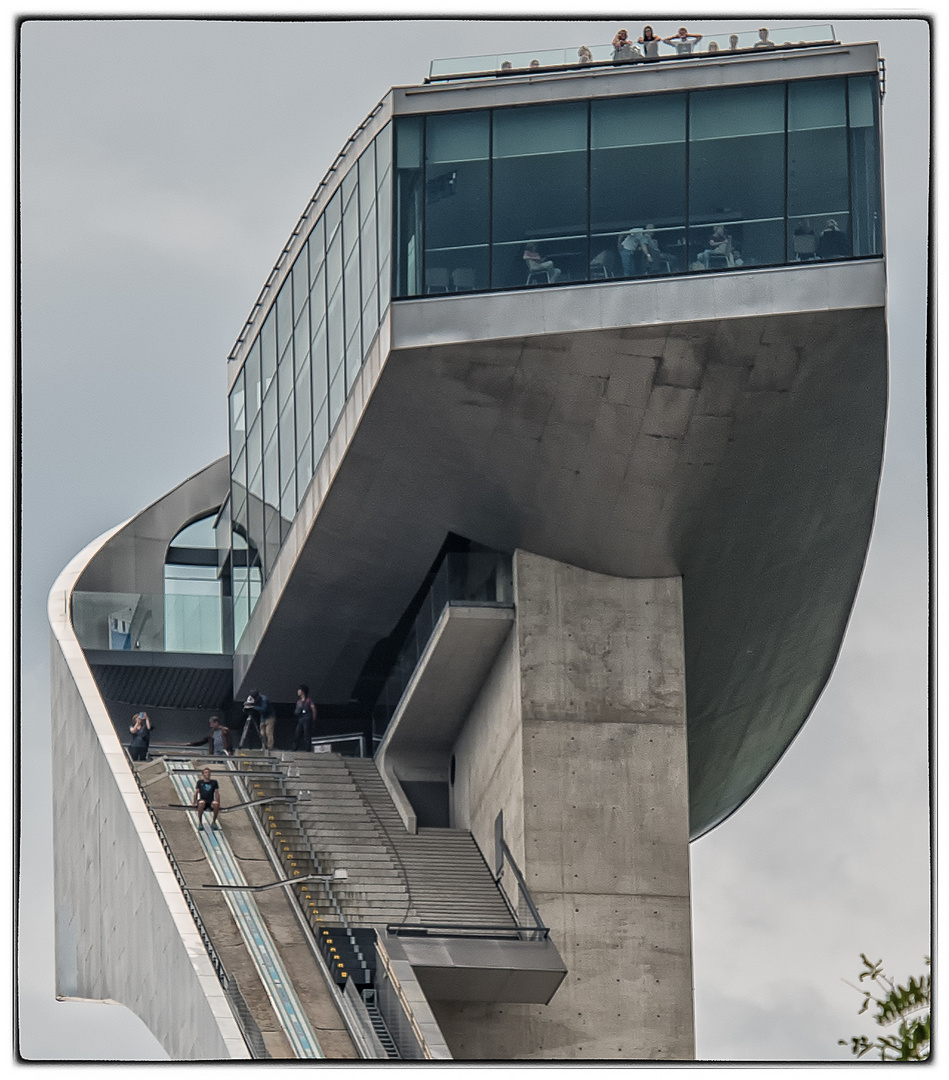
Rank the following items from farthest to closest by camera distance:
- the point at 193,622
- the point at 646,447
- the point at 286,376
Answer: the point at 193,622 → the point at 286,376 → the point at 646,447

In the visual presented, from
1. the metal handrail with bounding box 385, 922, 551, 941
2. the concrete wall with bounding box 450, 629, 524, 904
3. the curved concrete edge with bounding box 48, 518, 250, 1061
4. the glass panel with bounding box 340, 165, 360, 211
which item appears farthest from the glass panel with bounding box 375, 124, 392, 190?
the metal handrail with bounding box 385, 922, 551, 941

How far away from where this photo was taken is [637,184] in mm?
31453

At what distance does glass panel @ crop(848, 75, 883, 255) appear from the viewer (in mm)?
30438

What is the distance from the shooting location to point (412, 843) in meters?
37.1

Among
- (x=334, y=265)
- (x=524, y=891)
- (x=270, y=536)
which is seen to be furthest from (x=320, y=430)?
(x=524, y=891)

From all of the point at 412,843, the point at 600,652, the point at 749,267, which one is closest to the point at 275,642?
the point at 412,843

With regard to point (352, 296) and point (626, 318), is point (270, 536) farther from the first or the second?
point (626, 318)

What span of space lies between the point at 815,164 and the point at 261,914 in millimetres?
13264

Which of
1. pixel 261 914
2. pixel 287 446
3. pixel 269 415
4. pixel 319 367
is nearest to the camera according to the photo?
pixel 261 914

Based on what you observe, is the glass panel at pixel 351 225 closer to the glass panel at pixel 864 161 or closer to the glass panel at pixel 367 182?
the glass panel at pixel 367 182

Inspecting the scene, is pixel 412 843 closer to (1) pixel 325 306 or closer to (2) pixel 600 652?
(2) pixel 600 652

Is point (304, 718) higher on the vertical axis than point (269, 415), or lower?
lower

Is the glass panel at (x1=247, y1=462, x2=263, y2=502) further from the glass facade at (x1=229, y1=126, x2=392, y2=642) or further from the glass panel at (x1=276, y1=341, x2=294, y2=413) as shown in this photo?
the glass panel at (x1=276, y1=341, x2=294, y2=413)

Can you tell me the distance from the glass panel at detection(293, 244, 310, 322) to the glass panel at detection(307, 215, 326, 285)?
1.29ft
